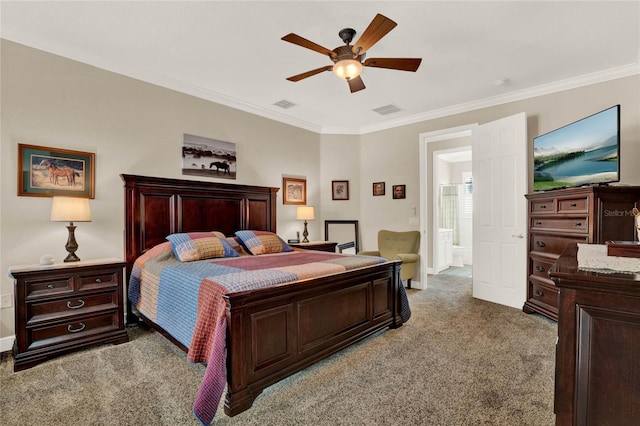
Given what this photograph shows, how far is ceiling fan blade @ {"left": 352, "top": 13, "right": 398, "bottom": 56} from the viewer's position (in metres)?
1.95

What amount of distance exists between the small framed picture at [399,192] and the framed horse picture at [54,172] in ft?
13.2

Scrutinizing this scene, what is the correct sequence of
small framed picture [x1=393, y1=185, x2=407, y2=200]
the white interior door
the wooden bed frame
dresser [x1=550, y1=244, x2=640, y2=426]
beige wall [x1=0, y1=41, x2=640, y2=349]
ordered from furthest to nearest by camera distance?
small framed picture [x1=393, y1=185, x2=407, y2=200], the white interior door, beige wall [x1=0, y1=41, x2=640, y2=349], the wooden bed frame, dresser [x1=550, y1=244, x2=640, y2=426]

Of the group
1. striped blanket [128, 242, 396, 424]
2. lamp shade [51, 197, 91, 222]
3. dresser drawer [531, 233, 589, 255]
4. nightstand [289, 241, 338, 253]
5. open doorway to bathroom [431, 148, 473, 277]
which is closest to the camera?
→ striped blanket [128, 242, 396, 424]

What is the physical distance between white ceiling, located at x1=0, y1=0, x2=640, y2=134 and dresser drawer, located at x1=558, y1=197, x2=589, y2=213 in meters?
1.42

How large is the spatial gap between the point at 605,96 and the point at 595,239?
176cm

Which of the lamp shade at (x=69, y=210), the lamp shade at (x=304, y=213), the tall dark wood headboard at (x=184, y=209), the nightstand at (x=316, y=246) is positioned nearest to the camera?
the lamp shade at (x=69, y=210)

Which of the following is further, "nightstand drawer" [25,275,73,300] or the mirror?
the mirror

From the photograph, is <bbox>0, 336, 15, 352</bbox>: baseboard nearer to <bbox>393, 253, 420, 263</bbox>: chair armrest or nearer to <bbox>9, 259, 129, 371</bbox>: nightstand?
<bbox>9, 259, 129, 371</bbox>: nightstand

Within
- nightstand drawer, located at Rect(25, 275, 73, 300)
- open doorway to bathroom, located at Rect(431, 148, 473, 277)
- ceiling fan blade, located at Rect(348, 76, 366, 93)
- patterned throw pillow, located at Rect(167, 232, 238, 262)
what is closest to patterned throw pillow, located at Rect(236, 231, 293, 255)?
patterned throw pillow, located at Rect(167, 232, 238, 262)

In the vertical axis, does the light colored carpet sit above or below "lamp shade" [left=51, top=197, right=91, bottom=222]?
below

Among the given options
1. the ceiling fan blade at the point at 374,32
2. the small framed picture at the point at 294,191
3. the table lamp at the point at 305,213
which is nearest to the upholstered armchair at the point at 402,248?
the table lamp at the point at 305,213

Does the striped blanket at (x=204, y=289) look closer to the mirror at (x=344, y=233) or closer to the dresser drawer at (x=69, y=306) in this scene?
the dresser drawer at (x=69, y=306)

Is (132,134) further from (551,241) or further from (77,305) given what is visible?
(551,241)

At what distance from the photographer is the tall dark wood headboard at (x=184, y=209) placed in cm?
328
